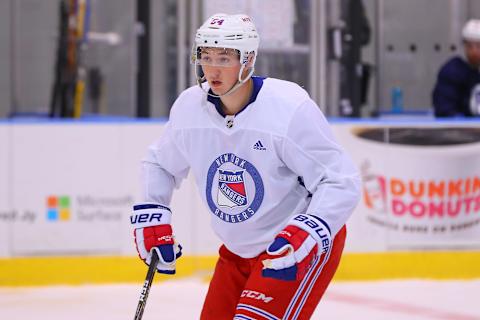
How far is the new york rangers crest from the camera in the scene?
270 centimetres

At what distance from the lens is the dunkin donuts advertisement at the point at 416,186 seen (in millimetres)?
5707

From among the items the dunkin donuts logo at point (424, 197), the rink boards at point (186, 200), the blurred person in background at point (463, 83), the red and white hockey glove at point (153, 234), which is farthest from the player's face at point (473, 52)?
the red and white hockey glove at point (153, 234)

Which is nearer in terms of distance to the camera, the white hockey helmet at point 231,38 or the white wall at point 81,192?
the white hockey helmet at point 231,38

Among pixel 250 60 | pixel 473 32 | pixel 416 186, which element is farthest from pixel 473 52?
pixel 250 60

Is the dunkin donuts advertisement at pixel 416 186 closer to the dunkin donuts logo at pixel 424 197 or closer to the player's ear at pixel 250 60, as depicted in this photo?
the dunkin donuts logo at pixel 424 197

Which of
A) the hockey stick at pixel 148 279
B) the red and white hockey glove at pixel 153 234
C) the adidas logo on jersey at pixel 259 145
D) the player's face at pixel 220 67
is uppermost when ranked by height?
the player's face at pixel 220 67

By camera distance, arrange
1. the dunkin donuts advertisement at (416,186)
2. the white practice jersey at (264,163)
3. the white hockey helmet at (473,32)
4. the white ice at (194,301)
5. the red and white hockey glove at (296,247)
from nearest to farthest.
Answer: the red and white hockey glove at (296,247), the white practice jersey at (264,163), the white ice at (194,301), the dunkin donuts advertisement at (416,186), the white hockey helmet at (473,32)

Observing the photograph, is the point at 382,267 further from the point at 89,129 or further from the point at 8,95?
the point at 8,95

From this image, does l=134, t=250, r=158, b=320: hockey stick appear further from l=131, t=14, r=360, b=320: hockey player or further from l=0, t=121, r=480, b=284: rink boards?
l=0, t=121, r=480, b=284: rink boards

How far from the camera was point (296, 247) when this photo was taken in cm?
252

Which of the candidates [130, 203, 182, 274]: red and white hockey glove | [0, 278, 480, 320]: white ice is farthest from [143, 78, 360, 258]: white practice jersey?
[0, 278, 480, 320]: white ice

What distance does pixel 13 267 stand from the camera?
5.42 m

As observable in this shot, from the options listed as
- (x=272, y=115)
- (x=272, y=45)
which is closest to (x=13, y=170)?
(x=272, y=45)

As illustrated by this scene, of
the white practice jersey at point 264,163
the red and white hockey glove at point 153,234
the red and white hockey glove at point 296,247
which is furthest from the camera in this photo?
the red and white hockey glove at point 153,234
